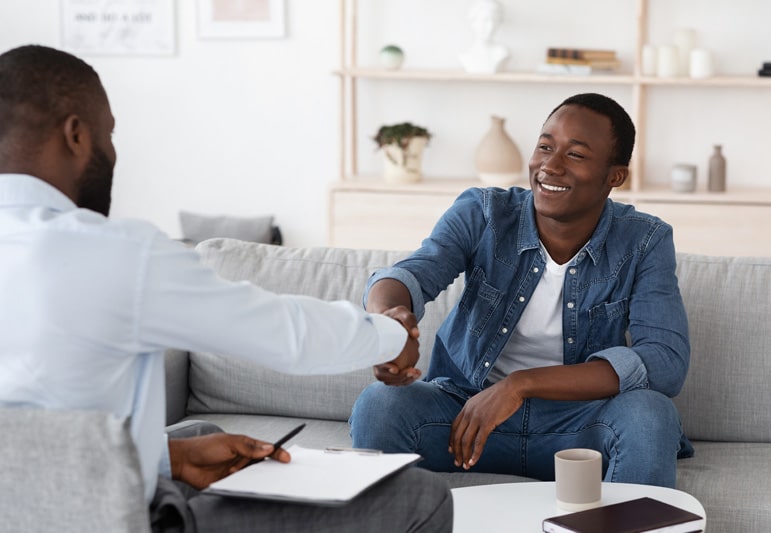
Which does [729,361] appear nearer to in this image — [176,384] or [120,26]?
[176,384]

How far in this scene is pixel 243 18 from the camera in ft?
15.9

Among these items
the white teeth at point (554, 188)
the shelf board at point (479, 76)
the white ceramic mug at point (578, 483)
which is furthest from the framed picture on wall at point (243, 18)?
the white ceramic mug at point (578, 483)

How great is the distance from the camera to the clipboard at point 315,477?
1.37 metres

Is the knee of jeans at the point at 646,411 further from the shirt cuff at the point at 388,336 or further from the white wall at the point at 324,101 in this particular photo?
the white wall at the point at 324,101

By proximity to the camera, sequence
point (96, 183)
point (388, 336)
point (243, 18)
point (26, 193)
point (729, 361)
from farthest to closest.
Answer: point (243, 18)
point (729, 361)
point (388, 336)
point (96, 183)
point (26, 193)

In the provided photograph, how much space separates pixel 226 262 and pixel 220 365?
0.26 metres

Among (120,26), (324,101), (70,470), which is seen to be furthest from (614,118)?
(120,26)

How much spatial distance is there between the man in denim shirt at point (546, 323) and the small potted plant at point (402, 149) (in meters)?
2.13

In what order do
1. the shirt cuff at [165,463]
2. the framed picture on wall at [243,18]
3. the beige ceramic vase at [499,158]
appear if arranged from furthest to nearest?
the framed picture on wall at [243,18], the beige ceramic vase at [499,158], the shirt cuff at [165,463]

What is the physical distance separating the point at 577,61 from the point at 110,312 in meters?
3.45

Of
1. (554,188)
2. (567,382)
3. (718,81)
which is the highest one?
(718,81)

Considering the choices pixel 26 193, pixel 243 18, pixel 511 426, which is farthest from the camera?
pixel 243 18

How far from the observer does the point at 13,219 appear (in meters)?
1.29

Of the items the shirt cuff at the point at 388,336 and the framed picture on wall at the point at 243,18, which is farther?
the framed picture on wall at the point at 243,18
